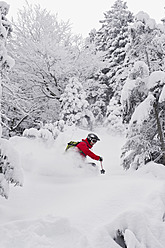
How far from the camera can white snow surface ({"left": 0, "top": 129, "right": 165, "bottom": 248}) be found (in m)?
2.42

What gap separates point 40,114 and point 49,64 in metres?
3.95

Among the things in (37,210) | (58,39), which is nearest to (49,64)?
(58,39)

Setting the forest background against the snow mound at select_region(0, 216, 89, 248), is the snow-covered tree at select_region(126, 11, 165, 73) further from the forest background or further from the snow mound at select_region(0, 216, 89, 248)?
the snow mound at select_region(0, 216, 89, 248)

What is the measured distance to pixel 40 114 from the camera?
17.0 metres

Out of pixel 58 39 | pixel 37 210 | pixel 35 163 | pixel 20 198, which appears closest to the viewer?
pixel 37 210

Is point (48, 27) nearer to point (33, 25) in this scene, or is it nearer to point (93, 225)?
point (33, 25)

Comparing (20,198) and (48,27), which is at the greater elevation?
(48,27)

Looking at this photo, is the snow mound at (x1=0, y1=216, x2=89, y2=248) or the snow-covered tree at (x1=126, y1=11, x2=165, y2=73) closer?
the snow mound at (x1=0, y1=216, x2=89, y2=248)

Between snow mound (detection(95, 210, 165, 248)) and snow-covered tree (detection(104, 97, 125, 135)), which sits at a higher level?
snow-covered tree (detection(104, 97, 125, 135))

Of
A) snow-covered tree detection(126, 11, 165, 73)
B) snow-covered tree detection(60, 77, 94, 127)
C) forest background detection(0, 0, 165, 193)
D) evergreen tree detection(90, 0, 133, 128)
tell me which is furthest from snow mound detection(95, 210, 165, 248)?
evergreen tree detection(90, 0, 133, 128)

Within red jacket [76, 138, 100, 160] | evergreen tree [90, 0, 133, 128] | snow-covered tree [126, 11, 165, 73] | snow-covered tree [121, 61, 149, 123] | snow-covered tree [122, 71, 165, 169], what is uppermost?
evergreen tree [90, 0, 133, 128]

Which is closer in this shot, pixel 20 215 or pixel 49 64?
pixel 20 215

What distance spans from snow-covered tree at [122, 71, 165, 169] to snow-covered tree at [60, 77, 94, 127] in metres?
8.73

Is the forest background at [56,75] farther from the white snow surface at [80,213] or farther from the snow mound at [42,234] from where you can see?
the snow mound at [42,234]
